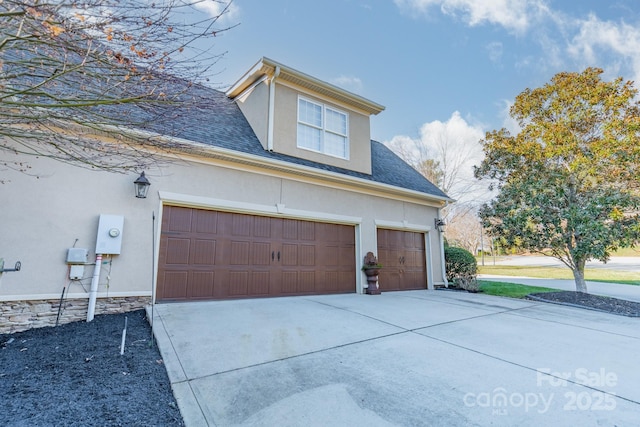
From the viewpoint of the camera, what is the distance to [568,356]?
3469 mm

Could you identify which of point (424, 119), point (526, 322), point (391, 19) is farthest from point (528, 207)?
point (424, 119)

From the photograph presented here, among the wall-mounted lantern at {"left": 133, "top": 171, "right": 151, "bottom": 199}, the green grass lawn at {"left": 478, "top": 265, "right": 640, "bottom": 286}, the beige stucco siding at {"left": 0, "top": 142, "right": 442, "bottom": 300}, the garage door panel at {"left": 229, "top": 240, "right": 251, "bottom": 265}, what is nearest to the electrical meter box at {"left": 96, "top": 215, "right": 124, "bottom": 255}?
the beige stucco siding at {"left": 0, "top": 142, "right": 442, "bottom": 300}

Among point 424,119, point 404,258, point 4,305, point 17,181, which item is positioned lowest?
point 4,305

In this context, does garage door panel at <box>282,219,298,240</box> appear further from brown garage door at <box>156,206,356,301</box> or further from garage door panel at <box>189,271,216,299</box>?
garage door panel at <box>189,271,216,299</box>

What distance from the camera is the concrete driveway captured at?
2.24 meters

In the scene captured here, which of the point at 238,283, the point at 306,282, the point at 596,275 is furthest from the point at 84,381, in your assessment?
the point at 596,275

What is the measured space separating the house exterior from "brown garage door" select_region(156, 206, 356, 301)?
0.08ft

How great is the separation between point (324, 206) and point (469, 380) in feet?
18.0

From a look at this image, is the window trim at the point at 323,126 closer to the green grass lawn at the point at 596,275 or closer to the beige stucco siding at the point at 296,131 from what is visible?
the beige stucco siding at the point at 296,131

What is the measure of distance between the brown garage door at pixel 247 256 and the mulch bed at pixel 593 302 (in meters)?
5.21

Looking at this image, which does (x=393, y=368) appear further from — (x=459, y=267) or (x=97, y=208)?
(x=459, y=267)

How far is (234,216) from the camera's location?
258 inches

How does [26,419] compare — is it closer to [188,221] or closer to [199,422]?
[199,422]

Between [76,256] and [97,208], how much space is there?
84cm
